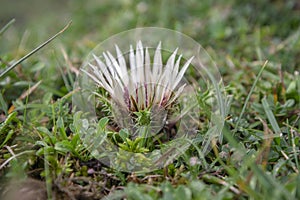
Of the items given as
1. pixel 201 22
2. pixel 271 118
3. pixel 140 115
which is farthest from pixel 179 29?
pixel 140 115

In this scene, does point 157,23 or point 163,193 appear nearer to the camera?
point 163,193

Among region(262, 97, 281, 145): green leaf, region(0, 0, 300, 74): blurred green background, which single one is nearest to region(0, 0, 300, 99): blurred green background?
region(0, 0, 300, 74): blurred green background

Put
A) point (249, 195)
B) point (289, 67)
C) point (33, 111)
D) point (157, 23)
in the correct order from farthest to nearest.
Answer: point (157, 23) < point (289, 67) < point (33, 111) < point (249, 195)

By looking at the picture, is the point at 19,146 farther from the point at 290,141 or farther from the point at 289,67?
the point at 289,67

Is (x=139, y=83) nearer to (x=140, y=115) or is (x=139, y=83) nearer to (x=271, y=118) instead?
(x=140, y=115)

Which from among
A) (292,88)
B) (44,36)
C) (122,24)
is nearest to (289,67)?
(292,88)
